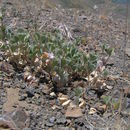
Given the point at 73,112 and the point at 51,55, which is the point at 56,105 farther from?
the point at 51,55

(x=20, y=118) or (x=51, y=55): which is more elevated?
(x=51, y=55)

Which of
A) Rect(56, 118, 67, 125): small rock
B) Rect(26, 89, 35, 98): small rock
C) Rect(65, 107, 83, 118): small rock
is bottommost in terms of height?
Rect(56, 118, 67, 125): small rock

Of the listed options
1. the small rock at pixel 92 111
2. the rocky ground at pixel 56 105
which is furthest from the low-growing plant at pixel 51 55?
the small rock at pixel 92 111

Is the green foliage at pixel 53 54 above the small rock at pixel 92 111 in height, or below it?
above

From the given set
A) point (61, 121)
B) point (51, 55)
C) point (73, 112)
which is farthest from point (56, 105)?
point (51, 55)

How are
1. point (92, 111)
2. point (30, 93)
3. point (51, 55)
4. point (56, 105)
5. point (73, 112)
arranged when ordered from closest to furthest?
point (73, 112) → point (92, 111) → point (56, 105) → point (30, 93) → point (51, 55)

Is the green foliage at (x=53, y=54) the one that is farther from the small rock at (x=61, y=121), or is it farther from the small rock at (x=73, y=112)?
the small rock at (x=61, y=121)

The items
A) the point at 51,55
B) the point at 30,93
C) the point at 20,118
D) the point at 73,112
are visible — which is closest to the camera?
the point at 20,118

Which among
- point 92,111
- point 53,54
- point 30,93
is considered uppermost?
point 53,54

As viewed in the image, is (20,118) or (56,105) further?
(56,105)

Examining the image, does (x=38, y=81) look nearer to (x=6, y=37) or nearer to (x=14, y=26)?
(x=6, y=37)

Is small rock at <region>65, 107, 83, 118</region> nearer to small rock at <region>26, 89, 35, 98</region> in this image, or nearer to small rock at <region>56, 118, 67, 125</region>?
small rock at <region>56, 118, 67, 125</region>

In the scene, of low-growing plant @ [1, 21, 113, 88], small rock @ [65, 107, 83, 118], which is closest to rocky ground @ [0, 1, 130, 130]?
small rock @ [65, 107, 83, 118]
